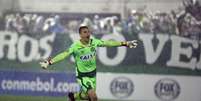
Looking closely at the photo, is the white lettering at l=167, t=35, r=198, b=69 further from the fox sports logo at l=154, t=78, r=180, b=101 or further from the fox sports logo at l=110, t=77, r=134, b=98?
the fox sports logo at l=110, t=77, r=134, b=98

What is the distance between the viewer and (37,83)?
1559cm

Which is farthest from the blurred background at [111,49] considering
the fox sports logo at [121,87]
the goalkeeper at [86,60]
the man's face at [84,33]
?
the man's face at [84,33]

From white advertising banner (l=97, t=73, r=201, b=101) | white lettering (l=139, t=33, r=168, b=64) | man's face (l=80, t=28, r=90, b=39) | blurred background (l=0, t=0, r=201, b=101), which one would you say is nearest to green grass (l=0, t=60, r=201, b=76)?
blurred background (l=0, t=0, r=201, b=101)

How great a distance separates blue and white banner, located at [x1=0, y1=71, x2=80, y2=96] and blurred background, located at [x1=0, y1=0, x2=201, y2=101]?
0.03 metres

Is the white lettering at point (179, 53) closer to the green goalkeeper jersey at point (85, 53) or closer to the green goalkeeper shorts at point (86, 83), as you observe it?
the green goalkeeper jersey at point (85, 53)

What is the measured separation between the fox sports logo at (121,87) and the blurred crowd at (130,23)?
1247 millimetres

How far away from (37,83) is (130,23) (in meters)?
2.91

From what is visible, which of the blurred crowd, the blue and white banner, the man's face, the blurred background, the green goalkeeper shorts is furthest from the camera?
the blue and white banner

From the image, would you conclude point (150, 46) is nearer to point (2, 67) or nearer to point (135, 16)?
point (135, 16)

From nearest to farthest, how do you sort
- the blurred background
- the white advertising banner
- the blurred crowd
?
the white advertising banner → the blurred background → the blurred crowd

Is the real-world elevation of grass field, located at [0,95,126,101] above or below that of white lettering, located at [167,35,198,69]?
below

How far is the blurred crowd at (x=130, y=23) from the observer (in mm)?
15258

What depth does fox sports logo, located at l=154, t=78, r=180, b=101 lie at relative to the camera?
49.4 ft

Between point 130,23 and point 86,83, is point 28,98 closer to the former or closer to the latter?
point 130,23
